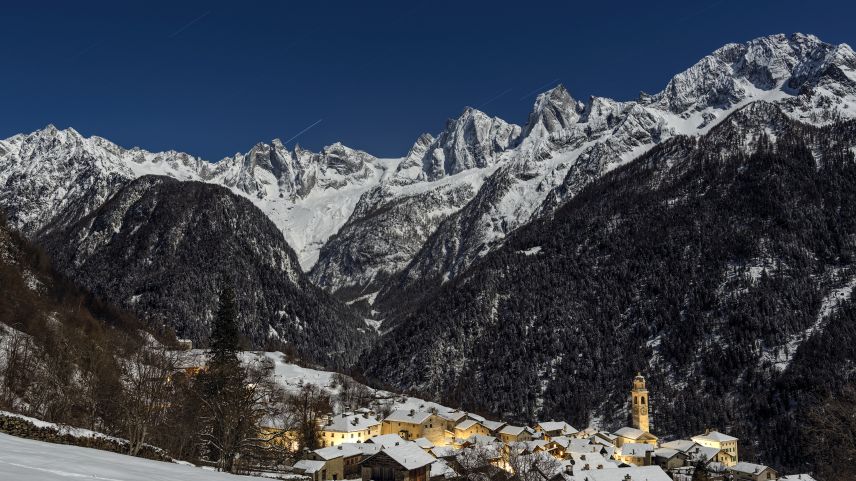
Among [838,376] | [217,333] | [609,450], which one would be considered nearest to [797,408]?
[838,376]

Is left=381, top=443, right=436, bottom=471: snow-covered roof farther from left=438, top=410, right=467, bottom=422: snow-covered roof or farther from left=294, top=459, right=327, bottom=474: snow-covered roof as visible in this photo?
left=438, top=410, right=467, bottom=422: snow-covered roof

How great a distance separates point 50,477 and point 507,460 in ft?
329

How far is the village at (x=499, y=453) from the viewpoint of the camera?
90.7 metres

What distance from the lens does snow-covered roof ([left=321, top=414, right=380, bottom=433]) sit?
395ft

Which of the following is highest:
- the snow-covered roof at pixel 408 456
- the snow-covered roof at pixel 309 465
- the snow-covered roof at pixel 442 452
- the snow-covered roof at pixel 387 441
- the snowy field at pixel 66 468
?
the snow-covered roof at pixel 387 441

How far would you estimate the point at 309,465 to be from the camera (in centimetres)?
8650

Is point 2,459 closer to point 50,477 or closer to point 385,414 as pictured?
point 50,477

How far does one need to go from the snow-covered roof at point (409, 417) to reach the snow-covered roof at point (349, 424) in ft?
29.6

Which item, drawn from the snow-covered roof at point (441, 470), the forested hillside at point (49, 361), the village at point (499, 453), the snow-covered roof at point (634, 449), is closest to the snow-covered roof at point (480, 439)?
the village at point (499, 453)

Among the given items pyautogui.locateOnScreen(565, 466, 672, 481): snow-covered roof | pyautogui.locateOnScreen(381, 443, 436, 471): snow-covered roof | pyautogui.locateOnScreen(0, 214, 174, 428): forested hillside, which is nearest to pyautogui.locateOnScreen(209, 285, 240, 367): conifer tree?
pyautogui.locateOnScreen(0, 214, 174, 428): forested hillside

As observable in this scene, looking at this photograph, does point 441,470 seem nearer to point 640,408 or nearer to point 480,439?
point 480,439

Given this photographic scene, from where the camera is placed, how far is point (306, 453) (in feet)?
304

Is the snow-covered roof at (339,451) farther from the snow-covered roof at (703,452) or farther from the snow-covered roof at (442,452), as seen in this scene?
the snow-covered roof at (703,452)

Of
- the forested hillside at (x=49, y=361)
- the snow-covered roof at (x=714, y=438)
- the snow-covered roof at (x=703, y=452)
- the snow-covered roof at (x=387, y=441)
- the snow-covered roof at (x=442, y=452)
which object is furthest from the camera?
the snow-covered roof at (x=714, y=438)
